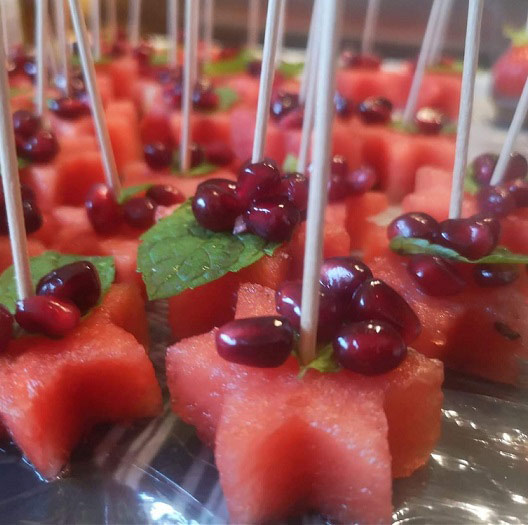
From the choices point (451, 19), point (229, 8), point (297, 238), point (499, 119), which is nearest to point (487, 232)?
point (297, 238)

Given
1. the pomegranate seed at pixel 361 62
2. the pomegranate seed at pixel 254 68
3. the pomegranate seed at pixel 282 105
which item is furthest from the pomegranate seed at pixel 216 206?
the pomegranate seed at pixel 361 62

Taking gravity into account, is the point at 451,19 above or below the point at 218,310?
above

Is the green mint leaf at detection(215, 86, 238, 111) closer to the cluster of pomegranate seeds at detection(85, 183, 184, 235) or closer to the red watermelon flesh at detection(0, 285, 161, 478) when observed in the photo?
the cluster of pomegranate seeds at detection(85, 183, 184, 235)

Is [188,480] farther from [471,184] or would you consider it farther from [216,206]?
[471,184]

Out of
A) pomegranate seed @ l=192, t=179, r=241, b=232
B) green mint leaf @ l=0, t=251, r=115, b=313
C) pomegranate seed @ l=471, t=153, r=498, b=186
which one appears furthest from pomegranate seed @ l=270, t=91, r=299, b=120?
green mint leaf @ l=0, t=251, r=115, b=313

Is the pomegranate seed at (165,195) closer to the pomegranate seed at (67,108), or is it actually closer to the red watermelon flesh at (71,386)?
the red watermelon flesh at (71,386)

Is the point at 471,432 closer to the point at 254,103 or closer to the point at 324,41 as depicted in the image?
the point at 324,41

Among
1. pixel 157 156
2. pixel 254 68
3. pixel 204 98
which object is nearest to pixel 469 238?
Result: pixel 157 156
